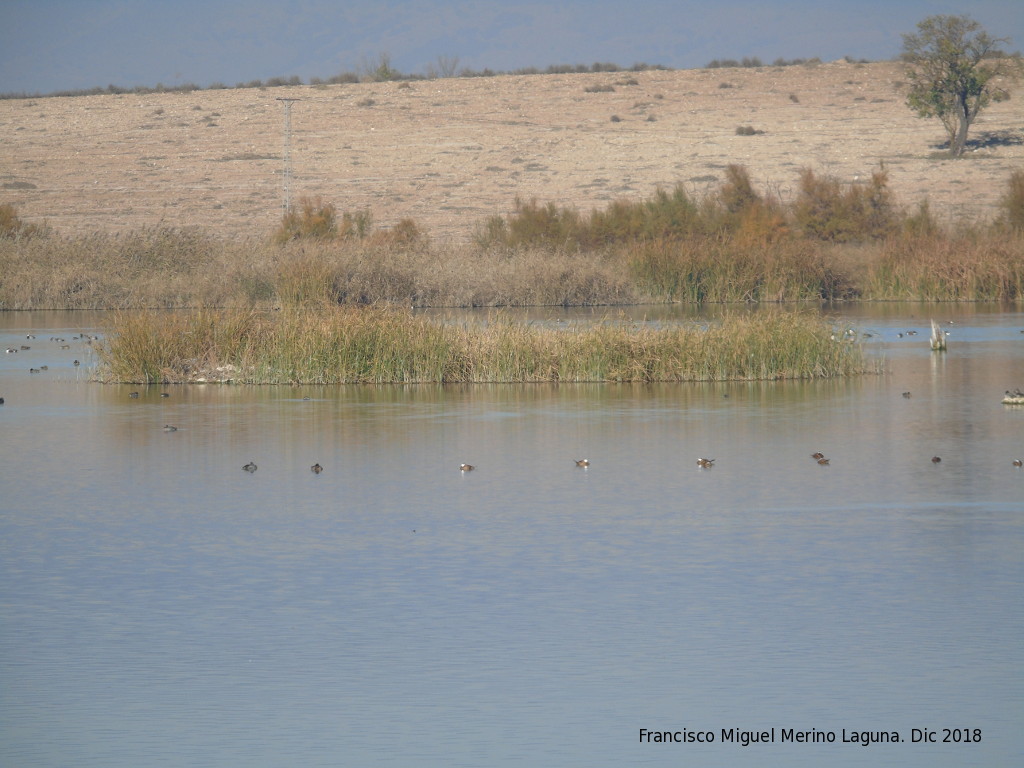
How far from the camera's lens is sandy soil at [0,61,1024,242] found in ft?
197

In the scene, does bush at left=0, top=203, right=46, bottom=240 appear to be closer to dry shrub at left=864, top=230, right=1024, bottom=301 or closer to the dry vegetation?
the dry vegetation

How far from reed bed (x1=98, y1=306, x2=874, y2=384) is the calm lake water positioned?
310 centimetres

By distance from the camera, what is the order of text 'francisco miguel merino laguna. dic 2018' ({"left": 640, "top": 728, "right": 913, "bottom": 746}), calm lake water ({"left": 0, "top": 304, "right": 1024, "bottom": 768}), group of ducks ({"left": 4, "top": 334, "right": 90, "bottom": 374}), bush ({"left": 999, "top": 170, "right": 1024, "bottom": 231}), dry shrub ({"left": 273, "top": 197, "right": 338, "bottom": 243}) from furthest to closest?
dry shrub ({"left": 273, "top": 197, "right": 338, "bottom": 243}), bush ({"left": 999, "top": 170, "right": 1024, "bottom": 231}), group of ducks ({"left": 4, "top": 334, "right": 90, "bottom": 374}), calm lake water ({"left": 0, "top": 304, "right": 1024, "bottom": 768}), text 'francisco miguel merino laguna. dic 2018' ({"left": 640, "top": 728, "right": 913, "bottom": 746})

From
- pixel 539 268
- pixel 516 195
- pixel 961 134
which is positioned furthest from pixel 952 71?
pixel 539 268

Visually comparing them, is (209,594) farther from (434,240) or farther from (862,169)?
(862,169)

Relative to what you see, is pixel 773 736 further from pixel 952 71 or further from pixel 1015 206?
pixel 952 71

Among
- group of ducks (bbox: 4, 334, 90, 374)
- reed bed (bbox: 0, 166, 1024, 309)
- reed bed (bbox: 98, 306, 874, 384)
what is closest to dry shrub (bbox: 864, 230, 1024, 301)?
reed bed (bbox: 0, 166, 1024, 309)

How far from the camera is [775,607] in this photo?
327 inches

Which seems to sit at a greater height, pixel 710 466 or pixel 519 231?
pixel 519 231

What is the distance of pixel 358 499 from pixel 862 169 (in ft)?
170

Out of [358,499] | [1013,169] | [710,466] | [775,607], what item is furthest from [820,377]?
[1013,169]

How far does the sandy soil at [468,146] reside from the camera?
197 ft

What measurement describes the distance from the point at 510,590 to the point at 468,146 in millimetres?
61364

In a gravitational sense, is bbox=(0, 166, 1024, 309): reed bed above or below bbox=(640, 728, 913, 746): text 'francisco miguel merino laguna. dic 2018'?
above
